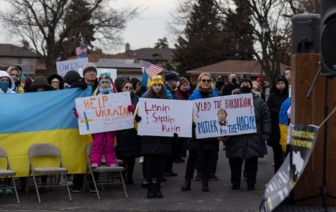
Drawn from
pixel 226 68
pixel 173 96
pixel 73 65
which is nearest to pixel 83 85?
pixel 173 96

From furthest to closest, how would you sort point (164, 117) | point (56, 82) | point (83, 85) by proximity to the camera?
point (56, 82), point (83, 85), point (164, 117)

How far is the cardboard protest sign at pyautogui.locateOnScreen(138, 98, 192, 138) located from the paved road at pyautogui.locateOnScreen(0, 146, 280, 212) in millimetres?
1069

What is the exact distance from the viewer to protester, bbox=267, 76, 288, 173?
1306cm

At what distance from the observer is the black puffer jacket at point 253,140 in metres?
12.1

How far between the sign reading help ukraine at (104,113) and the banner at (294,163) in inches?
217

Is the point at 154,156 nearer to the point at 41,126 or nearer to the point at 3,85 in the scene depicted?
the point at 41,126

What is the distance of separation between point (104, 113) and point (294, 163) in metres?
6.09

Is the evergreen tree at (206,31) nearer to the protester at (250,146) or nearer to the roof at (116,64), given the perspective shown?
the protester at (250,146)

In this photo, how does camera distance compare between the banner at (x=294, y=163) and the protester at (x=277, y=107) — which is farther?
the protester at (x=277, y=107)

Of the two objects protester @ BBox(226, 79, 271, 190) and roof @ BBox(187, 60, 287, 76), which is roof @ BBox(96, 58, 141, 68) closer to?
roof @ BBox(187, 60, 287, 76)

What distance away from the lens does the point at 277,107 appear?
43.3 feet

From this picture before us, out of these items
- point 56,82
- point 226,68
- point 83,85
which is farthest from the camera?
point 226,68

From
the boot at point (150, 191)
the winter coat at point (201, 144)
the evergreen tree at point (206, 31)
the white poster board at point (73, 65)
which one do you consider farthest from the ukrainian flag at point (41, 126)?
the evergreen tree at point (206, 31)

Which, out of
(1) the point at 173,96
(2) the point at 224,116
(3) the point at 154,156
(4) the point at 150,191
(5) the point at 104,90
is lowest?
(4) the point at 150,191
